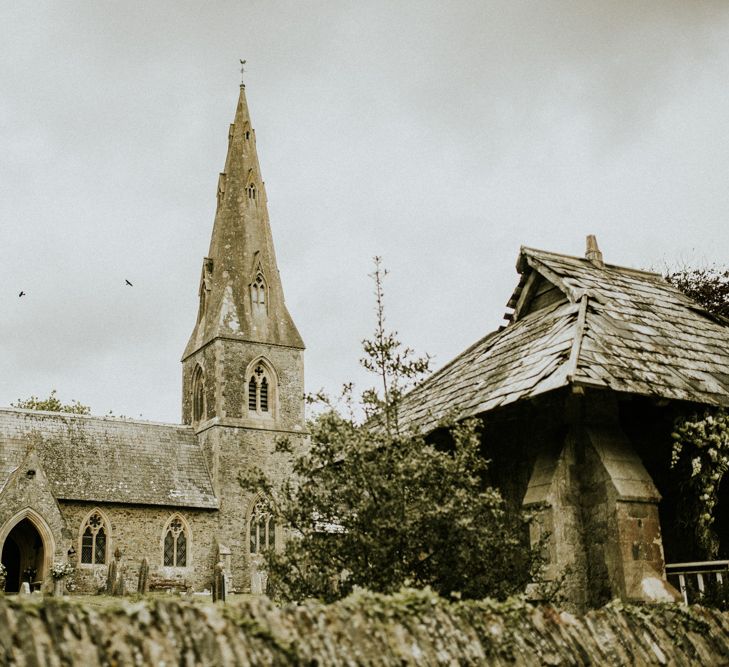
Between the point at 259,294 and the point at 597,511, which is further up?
the point at 259,294

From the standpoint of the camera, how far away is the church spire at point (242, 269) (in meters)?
40.0

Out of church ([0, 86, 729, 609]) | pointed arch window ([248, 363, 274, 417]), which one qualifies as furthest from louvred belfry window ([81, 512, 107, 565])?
pointed arch window ([248, 363, 274, 417])

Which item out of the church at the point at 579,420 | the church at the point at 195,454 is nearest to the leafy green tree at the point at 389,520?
the church at the point at 579,420

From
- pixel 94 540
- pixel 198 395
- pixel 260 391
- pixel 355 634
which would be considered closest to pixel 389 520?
pixel 355 634

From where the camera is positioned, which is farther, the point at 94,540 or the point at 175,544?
the point at 175,544

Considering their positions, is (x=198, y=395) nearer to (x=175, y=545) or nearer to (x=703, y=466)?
(x=175, y=545)

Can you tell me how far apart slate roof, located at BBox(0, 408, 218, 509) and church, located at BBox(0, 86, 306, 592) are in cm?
5

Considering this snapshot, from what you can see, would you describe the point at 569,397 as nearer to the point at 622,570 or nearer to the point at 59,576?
the point at 622,570

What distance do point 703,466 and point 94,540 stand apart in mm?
27831

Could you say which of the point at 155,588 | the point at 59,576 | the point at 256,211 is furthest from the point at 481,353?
the point at 256,211

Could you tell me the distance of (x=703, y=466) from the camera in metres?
9.61

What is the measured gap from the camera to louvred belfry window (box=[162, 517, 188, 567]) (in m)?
33.4

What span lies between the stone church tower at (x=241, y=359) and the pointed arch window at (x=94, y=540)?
4674mm

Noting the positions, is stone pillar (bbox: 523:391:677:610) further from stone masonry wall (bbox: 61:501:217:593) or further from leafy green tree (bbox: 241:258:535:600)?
stone masonry wall (bbox: 61:501:217:593)
